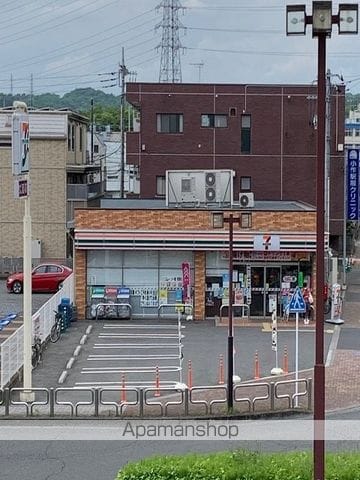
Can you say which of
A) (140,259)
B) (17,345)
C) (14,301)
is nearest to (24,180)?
(17,345)

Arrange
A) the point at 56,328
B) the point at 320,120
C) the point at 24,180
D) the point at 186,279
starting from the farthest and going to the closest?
the point at 186,279 → the point at 56,328 → the point at 24,180 → the point at 320,120

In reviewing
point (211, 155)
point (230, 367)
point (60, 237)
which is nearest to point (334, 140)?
point (211, 155)

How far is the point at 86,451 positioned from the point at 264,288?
16485 mm

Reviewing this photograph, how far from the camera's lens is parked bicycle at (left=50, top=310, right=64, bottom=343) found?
26.6m

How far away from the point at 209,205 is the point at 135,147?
1409cm

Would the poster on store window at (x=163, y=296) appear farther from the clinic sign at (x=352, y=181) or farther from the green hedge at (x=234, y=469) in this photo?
the green hedge at (x=234, y=469)

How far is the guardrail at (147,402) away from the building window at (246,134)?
26.8 meters

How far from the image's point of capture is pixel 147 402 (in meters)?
18.7

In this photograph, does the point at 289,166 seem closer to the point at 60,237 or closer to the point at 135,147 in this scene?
the point at 135,147

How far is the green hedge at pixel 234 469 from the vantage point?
10781 millimetres

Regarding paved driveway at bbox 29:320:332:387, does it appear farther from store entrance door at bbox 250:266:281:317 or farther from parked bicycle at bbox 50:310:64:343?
store entrance door at bbox 250:266:281:317

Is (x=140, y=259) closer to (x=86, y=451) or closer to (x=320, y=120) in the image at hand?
(x=86, y=451)

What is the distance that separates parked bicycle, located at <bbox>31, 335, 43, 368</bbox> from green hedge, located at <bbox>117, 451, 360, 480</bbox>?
38.3ft
